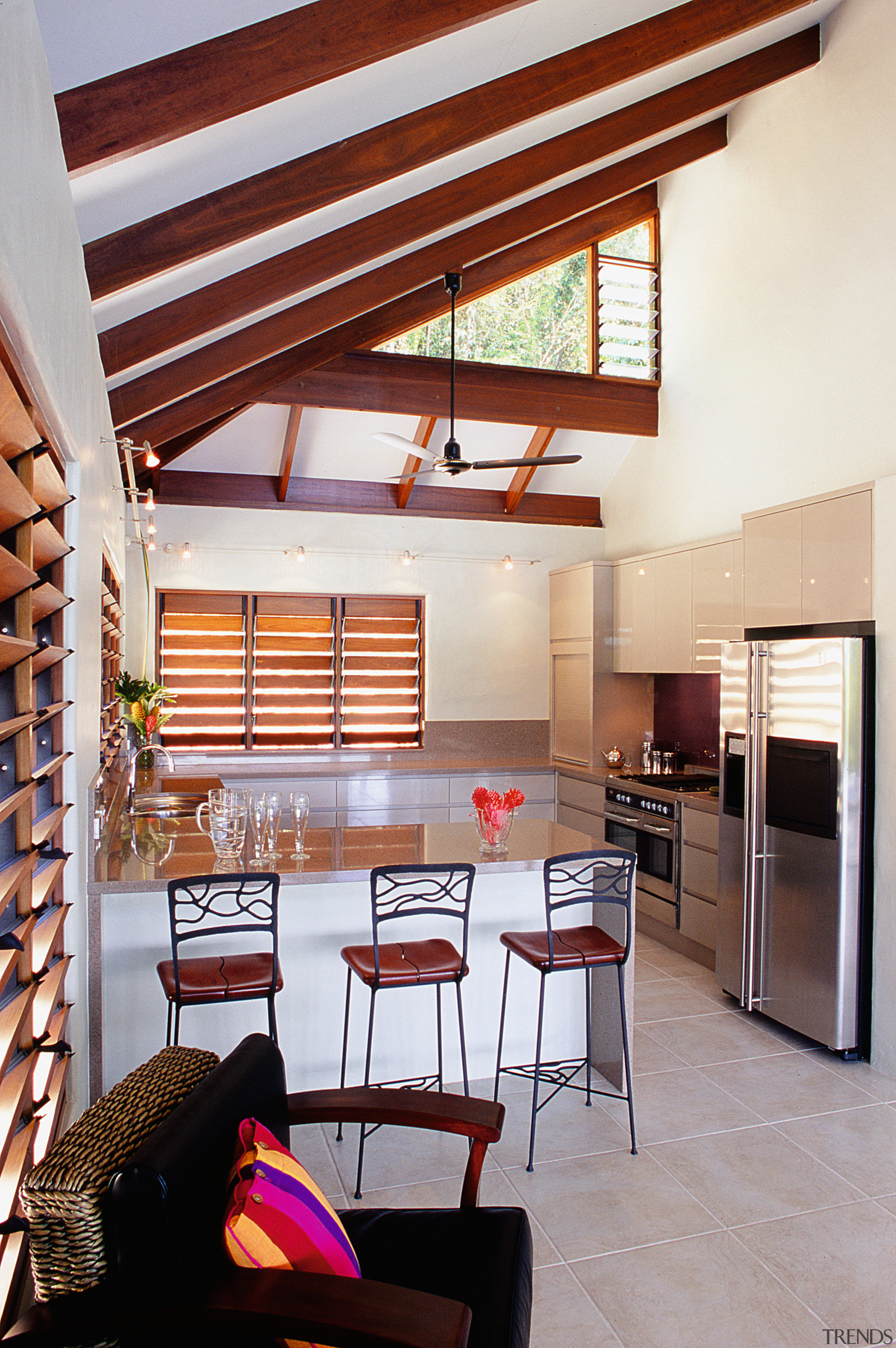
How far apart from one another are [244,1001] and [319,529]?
13.9 feet

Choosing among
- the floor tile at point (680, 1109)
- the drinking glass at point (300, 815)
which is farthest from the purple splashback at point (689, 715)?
the drinking glass at point (300, 815)

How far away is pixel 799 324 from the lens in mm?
5016

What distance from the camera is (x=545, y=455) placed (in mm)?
6969

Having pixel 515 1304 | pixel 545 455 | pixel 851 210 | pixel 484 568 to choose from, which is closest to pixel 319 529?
pixel 484 568

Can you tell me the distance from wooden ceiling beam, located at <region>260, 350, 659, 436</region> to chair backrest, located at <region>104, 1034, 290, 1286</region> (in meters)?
4.81

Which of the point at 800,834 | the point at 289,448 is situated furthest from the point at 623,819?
the point at 289,448

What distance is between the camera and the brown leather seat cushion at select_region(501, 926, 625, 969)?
9.86 ft

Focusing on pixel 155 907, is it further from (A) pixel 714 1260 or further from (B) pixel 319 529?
(B) pixel 319 529

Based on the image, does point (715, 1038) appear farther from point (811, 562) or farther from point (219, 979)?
point (219, 979)

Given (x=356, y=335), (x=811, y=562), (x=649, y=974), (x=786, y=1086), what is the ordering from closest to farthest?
(x=786, y=1086)
(x=811, y=562)
(x=649, y=974)
(x=356, y=335)

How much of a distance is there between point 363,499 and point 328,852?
4053mm

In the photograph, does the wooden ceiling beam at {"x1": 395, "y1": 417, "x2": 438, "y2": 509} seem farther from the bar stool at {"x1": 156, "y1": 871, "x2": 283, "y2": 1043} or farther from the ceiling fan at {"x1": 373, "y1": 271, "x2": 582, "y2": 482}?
the bar stool at {"x1": 156, "y1": 871, "x2": 283, "y2": 1043}

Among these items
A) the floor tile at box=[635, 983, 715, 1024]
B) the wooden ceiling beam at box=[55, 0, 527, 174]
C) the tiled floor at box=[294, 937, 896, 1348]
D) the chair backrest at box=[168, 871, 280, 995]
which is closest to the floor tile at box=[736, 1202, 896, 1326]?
the tiled floor at box=[294, 937, 896, 1348]

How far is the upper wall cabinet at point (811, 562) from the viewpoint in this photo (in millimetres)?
3830
